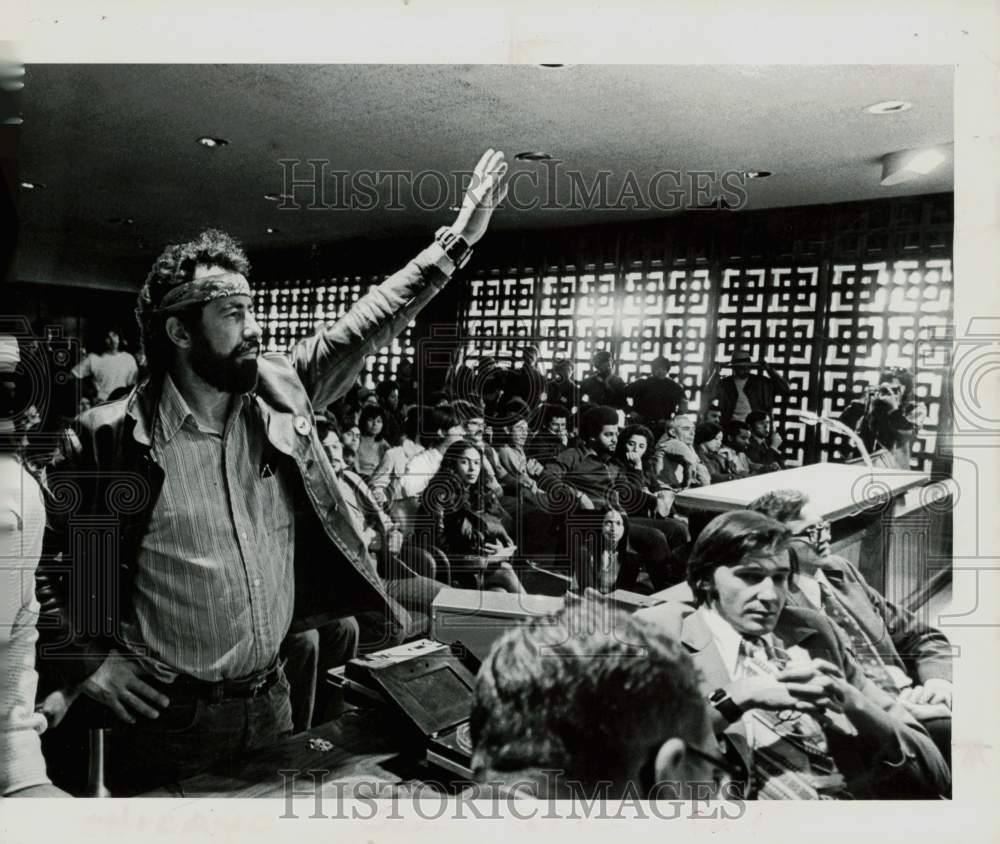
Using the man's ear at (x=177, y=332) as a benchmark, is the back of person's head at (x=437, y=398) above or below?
below

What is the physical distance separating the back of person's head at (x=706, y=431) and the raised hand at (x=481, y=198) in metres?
0.95

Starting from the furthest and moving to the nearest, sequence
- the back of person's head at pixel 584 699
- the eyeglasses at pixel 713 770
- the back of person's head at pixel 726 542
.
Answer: the back of person's head at pixel 726 542
the eyeglasses at pixel 713 770
the back of person's head at pixel 584 699

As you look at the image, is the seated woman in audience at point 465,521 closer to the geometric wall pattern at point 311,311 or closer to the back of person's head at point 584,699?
the back of person's head at point 584,699

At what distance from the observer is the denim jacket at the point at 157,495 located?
2.41 m

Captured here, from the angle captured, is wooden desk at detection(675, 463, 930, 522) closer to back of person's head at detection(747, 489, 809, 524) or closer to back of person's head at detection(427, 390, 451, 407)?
back of person's head at detection(747, 489, 809, 524)

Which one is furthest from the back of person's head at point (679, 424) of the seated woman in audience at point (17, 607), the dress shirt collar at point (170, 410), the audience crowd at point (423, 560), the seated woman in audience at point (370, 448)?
the seated woman in audience at point (17, 607)

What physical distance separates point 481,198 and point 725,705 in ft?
5.84

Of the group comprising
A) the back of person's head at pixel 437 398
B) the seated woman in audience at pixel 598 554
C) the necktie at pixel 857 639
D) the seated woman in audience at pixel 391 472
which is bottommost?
Result: the necktie at pixel 857 639

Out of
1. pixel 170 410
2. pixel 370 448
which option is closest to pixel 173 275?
pixel 170 410

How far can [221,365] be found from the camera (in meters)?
2.43

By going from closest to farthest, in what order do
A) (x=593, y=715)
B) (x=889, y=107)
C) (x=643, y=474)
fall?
(x=593, y=715)
(x=889, y=107)
(x=643, y=474)

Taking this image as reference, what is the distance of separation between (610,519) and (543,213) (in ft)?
3.31

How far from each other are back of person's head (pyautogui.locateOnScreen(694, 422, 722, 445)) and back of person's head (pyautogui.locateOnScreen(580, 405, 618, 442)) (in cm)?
27

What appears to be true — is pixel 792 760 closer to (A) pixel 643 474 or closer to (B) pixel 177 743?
(A) pixel 643 474
